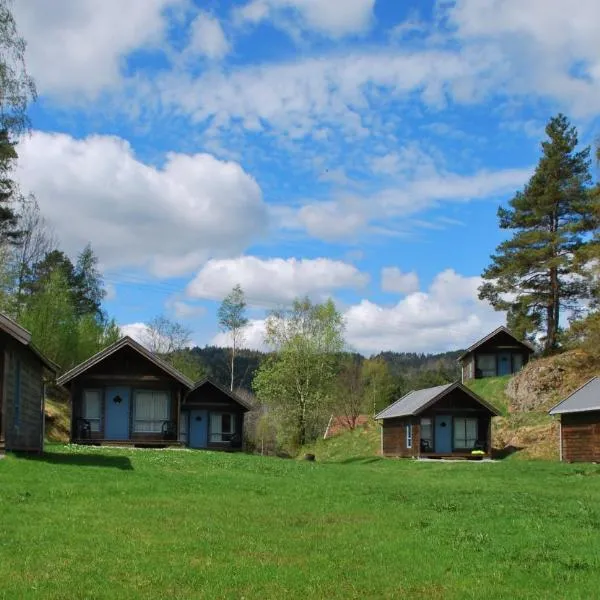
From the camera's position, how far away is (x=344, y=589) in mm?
9211

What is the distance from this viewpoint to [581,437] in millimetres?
39062

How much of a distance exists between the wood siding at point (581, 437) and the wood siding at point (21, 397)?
25.4 metres

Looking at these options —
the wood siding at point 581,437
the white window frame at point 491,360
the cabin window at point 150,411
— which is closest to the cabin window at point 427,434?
the wood siding at point 581,437

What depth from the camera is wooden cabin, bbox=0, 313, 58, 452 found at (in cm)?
2227

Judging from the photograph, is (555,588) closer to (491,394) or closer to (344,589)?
(344,589)

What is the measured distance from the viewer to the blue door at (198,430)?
161 ft

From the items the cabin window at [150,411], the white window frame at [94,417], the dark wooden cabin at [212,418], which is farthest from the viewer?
the dark wooden cabin at [212,418]

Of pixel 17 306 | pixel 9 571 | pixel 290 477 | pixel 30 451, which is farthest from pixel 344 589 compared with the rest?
pixel 17 306

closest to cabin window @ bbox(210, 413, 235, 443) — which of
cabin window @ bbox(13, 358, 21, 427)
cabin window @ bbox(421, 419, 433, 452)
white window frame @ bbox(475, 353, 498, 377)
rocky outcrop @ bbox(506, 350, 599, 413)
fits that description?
cabin window @ bbox(421, 419, 433, 452)

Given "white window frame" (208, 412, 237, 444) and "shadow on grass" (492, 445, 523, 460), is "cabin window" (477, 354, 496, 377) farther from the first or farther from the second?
"white window frame" (208, 412, 237, 444)

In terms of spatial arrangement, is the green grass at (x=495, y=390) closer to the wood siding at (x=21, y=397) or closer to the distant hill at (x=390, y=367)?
the distant hill at (x=390, y=367)

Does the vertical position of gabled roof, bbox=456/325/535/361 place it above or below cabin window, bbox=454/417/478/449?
above

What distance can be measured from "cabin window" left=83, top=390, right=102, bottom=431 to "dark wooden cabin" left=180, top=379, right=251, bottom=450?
31.1ft

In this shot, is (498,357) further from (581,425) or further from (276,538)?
(276,538)
